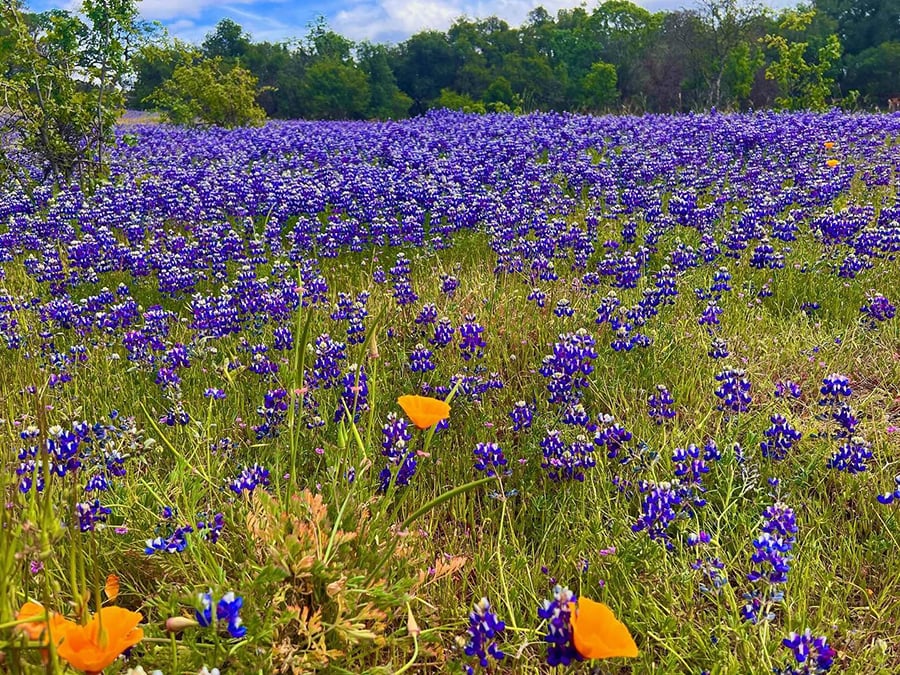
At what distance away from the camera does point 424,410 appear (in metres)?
2.01

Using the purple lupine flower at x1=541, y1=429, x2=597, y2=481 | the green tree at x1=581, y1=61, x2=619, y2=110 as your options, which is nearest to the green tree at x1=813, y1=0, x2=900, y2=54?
the green tree at x1=581, y1=61, x2=619, y2=110

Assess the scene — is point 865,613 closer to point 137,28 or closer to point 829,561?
point 829,561

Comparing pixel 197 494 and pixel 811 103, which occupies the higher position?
pixel 811 103

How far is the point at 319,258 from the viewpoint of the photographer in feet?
20.2

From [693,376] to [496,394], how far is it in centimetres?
106

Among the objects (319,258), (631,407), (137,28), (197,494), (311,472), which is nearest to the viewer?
(197,494)

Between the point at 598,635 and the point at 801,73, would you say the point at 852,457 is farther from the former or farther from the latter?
the point at 801,73

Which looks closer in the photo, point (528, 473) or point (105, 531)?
point (105, 531)

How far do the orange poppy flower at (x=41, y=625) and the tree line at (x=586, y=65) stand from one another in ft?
84.4

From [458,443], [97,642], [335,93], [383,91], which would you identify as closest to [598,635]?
[97,642]

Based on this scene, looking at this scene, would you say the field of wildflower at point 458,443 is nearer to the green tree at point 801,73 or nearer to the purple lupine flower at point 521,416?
the purple lupine flower at point 521,416

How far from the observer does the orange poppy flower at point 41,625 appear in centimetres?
125

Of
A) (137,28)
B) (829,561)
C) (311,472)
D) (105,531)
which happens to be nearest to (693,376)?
(829,561)

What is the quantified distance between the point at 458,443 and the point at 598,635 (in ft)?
6.10
